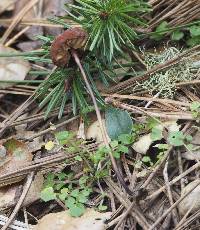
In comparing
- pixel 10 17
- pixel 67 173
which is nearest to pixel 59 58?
pixel 67 173

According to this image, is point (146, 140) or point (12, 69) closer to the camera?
point (146, 140)

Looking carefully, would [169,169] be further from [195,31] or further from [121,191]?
[195,31]

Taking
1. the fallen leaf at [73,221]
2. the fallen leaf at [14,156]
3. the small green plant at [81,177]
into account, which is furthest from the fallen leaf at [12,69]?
the fallen leaf at [73,221]

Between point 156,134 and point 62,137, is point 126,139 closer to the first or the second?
point 156,134

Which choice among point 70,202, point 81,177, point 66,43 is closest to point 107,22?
point 66,43

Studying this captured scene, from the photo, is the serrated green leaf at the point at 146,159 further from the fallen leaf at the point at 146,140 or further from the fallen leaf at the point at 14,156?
the fallen leaf at the point at 14,156

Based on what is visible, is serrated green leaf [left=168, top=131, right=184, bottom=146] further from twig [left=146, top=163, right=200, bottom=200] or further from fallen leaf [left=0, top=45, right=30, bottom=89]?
fallen leaf [left=0, top=45, right=30, bottom=89]
